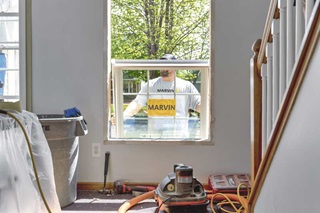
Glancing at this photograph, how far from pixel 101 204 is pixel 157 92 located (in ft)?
3.67

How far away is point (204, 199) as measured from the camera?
2254 mm

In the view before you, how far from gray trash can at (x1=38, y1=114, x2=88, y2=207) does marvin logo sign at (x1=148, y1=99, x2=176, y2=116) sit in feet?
2.38

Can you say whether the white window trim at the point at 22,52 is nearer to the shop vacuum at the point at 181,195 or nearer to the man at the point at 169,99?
the man at the point at 169,99

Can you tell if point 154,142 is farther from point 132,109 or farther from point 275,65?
point 275,65

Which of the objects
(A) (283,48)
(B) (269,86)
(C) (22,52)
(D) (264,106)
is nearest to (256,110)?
(D) (264,106)

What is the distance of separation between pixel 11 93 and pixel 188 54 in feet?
5.67

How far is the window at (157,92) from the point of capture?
3.07 m

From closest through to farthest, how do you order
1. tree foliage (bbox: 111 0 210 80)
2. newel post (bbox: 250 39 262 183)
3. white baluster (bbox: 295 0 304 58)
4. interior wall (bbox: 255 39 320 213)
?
1. interior wall (bbox: 255 39 320 213)
2. white baluster (bbox: 295 0 304 58)
3. newel post (bbox: 250 39 262 183)
4. tree foliage (bbox: 111 0 210 80)

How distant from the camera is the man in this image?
3102 millimetres

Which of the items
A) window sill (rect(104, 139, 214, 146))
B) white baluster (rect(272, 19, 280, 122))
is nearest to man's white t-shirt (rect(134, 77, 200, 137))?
window sill (rect(104, 139, 214, 146))

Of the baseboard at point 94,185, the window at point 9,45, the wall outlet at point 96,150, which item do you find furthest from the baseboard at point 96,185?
the window at point 9,45

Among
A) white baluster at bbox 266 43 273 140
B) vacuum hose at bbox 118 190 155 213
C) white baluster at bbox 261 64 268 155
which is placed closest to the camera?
white baluster at bbox 266 43 273 140

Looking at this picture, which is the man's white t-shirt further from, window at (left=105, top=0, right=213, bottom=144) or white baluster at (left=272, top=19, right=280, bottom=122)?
white baluster at (left=272, top=19, right=280, bottom=122)

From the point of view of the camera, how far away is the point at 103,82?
2996mm
